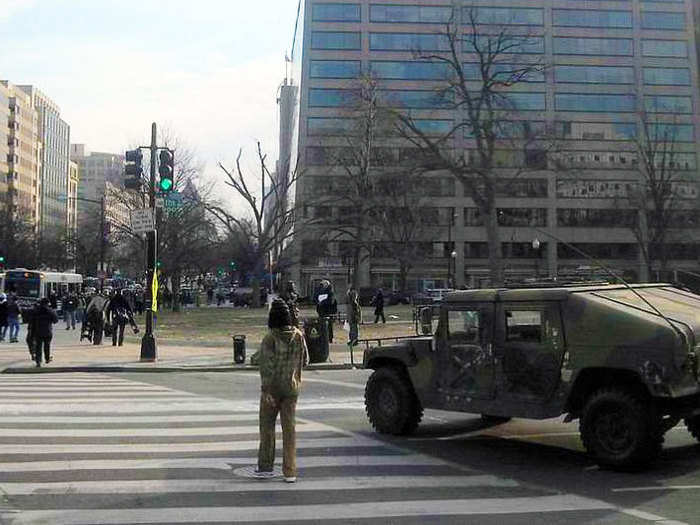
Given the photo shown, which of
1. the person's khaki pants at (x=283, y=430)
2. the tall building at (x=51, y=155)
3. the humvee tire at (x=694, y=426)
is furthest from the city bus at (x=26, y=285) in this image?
the tall building at (x=51, y=155)

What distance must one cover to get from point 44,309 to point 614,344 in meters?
14.3

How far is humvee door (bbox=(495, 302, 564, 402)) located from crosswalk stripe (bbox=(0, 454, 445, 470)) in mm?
1198

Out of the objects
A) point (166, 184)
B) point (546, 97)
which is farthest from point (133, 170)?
point (546, 97)

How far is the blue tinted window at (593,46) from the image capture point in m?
91.2

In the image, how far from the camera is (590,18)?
91.8 meters

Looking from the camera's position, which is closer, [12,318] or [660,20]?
[12,318]

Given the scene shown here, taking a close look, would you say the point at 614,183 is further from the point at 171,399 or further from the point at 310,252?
the point at 171,399

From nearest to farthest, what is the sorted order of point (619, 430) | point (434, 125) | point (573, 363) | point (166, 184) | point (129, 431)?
point (619, 430) → point (573, 363) → point (129, 431) → point (166, 184) → point (434, 125)

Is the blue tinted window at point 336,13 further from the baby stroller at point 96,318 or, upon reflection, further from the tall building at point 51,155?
the tall building at point 51,155

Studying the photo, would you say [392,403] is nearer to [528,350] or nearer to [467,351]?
[467,351]

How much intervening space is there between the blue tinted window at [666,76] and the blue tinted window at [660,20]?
5492 millimetres

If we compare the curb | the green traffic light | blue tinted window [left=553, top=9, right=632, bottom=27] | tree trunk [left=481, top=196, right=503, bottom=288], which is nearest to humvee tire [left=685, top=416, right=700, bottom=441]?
the curb

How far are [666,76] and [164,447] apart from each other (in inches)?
3804

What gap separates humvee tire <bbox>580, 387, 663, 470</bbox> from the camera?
23.2ft
